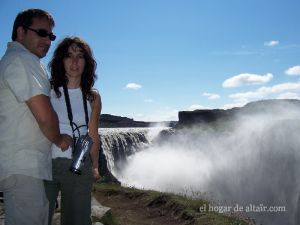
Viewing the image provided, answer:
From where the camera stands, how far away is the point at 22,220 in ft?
9.41

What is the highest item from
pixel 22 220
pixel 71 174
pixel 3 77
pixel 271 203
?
pixel 3 77

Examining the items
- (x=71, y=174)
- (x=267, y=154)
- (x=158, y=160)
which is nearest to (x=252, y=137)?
(x=267, y=154)

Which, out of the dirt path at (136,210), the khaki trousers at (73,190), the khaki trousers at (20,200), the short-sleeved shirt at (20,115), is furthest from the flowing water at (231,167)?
the short-sleeved shirt at (20,115)

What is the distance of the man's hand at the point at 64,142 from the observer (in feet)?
10.5

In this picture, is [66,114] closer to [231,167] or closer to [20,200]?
[20,200]

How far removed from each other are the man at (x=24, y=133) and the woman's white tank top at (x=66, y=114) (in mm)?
673

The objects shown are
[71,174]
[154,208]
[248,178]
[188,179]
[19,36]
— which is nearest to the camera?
[19,36]

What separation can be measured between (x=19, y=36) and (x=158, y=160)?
4270 centimetres

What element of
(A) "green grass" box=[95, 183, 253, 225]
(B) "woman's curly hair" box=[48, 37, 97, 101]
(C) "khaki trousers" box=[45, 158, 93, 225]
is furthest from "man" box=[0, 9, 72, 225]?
(A) "green grass" box=[95, 183, 253, 225]

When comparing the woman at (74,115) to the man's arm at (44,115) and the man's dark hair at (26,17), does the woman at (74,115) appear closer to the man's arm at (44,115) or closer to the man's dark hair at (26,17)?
the man's arm at (44,115)

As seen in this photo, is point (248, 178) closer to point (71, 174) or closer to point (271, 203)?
point (271, 203)

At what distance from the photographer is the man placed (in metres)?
2.85

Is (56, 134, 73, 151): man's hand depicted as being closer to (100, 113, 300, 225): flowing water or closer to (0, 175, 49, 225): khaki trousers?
(0, 175, 49, 225): khaki trousers

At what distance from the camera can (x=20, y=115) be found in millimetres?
2932
